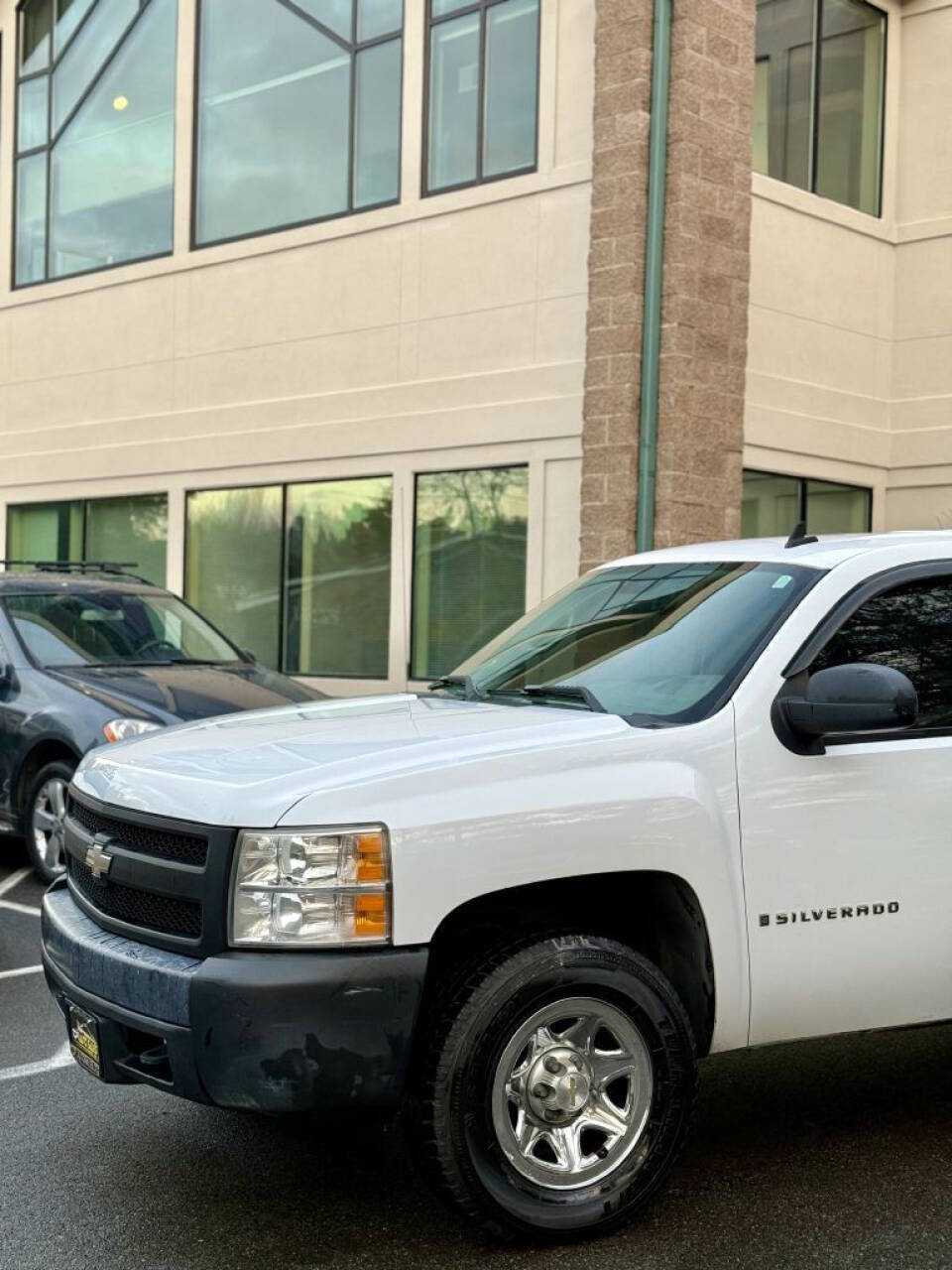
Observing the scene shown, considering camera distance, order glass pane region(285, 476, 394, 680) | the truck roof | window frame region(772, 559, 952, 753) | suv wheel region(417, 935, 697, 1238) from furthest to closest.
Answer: glass pane region(285, 476, 394, 680) → the truck roof → window frame region(772, 559, 952, 753) → suv wheel region(417, 935, 697, 1238)

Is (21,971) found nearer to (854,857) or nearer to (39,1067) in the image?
(39,1067)

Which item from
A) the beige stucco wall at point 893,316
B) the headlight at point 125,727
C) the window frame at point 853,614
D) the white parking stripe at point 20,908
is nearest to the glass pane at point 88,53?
the beige stucco wall at point 893,316

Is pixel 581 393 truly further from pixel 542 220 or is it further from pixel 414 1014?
pixel 414 1014

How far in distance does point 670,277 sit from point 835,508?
389 centimetres

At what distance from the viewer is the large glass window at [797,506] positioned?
14.9 meters

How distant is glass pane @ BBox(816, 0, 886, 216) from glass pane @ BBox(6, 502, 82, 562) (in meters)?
9.97

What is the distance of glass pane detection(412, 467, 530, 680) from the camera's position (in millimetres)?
14602

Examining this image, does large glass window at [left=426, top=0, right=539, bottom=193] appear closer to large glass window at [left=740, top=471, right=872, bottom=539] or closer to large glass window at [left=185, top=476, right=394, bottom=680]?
large glass window at [left=185, top=476, right=394, bottom=680]

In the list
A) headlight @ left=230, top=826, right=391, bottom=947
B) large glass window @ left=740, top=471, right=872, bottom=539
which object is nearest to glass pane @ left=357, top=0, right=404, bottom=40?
large glass window @ left=740, top=471, right=872, bottom=539

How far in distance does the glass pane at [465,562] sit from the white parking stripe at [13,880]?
615 centimetres

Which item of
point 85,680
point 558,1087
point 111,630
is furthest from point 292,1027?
point 111,630

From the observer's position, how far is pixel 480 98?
1477 cm

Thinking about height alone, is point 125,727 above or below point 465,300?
below

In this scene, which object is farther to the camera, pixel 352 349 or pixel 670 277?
pixel 352 349
